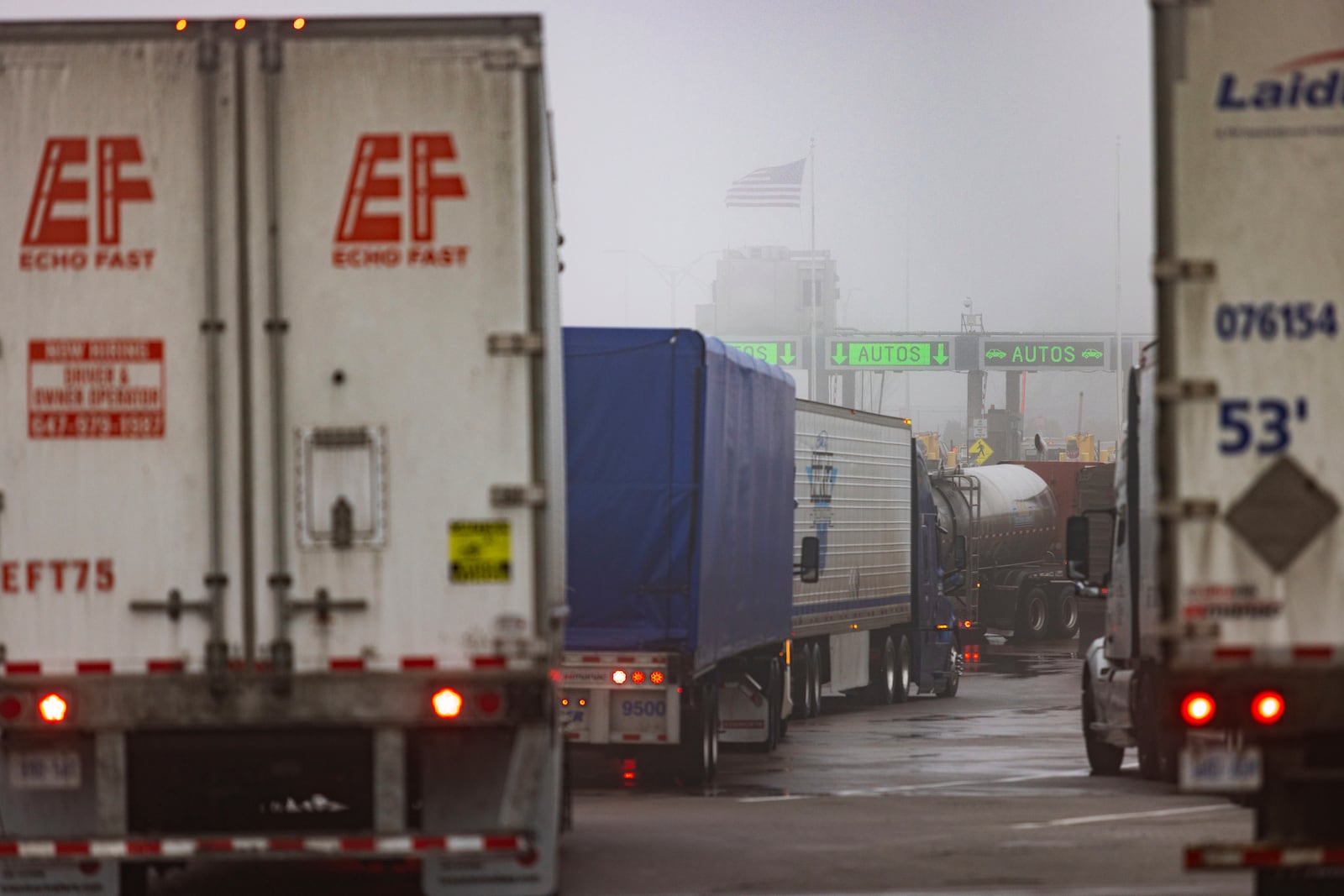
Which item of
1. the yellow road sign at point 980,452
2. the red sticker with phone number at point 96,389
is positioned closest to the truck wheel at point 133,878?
the red sticker with phone number at point 96,389

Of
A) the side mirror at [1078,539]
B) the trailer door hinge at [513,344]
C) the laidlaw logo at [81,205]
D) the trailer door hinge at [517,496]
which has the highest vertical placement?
the laidlaw logo at [81,205]

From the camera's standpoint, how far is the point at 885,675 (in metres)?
30.9

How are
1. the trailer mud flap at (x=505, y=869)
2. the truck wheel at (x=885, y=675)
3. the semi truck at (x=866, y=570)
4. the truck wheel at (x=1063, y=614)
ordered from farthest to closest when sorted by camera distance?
1. the truck wheel at (x=1063, y=614)
2. the truck wheel at (x=885, y=675)
3. the semi truck at (x=866, y=570)
4. the trailer mud flap at (x=505, y=869)

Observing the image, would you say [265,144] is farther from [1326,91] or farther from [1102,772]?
[1102,772]

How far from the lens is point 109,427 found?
886 centimetres

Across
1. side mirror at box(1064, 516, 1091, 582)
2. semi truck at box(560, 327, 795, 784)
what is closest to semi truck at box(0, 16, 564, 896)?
semi truck at box(560, 327, 795, 784)

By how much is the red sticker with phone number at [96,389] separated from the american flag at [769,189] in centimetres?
9796

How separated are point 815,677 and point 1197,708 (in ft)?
61.3

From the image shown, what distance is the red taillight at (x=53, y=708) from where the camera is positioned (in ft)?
29.0

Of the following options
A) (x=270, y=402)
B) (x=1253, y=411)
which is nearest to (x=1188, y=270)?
(x=1253, y=411)

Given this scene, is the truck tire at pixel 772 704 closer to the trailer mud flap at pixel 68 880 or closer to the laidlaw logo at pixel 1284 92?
the trailer mud flap at pixel 68 880

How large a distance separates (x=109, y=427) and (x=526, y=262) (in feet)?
6.16

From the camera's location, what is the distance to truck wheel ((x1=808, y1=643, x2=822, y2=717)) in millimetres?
26688

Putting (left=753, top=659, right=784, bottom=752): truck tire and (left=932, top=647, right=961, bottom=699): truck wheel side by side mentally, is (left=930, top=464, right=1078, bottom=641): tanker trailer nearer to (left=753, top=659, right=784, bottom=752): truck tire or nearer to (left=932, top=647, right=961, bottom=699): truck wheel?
(left=932, top=647, right=961, bottom=699): truck wheel
